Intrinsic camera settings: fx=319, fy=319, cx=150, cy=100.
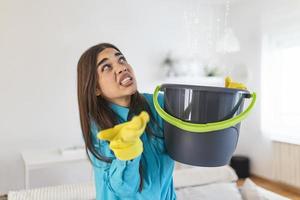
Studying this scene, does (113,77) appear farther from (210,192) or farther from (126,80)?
(210,192)

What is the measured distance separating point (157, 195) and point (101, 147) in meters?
0.20

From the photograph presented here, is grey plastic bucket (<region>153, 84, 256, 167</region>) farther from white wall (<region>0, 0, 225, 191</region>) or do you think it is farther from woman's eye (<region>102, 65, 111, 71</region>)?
white wall (<region>0, 0, 225, 191</region>)

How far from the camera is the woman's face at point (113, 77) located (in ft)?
2.70

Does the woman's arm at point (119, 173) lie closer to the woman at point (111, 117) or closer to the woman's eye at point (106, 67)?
the woman at point (111, 117)

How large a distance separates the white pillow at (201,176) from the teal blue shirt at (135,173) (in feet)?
2.79

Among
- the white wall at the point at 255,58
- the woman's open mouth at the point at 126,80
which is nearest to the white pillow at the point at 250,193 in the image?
the woman's open mouth at the point at 126,80

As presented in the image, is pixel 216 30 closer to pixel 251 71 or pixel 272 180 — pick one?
pixel 251 71

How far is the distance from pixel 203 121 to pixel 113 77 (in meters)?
0.26

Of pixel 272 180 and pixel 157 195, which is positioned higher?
pixel 157 195

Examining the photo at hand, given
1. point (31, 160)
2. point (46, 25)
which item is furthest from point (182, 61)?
point (31, 160)

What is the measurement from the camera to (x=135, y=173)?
0.73m

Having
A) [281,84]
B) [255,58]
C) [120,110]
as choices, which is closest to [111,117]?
[120,110]

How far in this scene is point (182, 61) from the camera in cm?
367

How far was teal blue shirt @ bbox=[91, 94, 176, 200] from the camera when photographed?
2.41 feet
